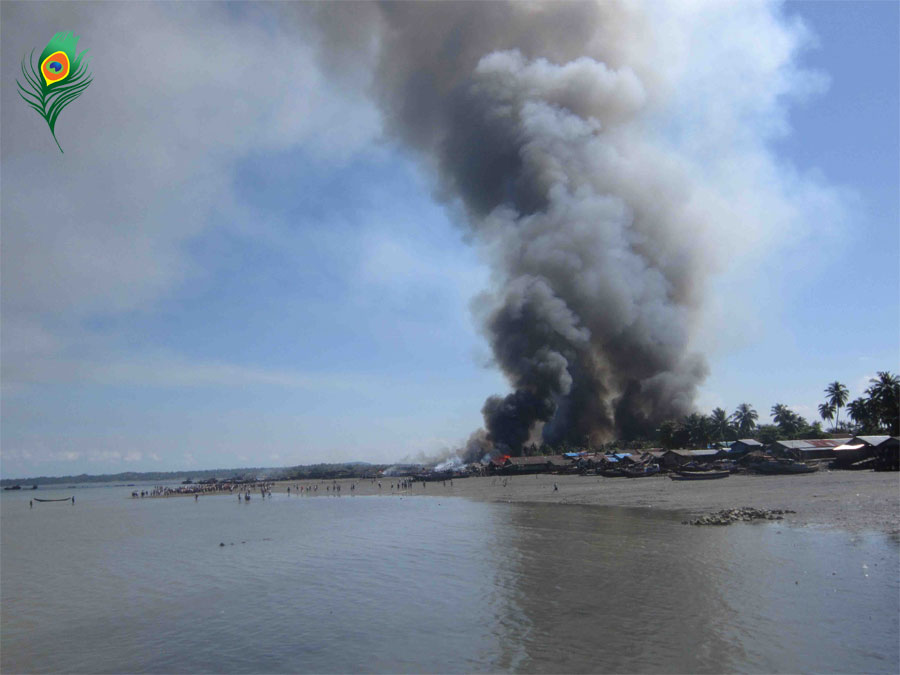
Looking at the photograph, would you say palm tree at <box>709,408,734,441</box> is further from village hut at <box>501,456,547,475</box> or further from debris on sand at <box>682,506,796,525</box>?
debris on sand at <box>682,506,796,525</box>

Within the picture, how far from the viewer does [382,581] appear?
2022 centimetres

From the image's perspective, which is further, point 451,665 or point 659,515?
point 659,515

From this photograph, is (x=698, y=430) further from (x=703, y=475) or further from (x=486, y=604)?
(x=486, y=604)

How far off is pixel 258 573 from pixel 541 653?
14806 mm

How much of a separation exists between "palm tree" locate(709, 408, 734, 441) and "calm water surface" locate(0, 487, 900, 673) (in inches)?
2804

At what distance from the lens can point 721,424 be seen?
94.1 m

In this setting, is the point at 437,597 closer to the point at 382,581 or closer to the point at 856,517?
the point at 382,581

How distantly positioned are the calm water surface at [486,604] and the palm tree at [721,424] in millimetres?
71226

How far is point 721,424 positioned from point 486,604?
89.0 metres

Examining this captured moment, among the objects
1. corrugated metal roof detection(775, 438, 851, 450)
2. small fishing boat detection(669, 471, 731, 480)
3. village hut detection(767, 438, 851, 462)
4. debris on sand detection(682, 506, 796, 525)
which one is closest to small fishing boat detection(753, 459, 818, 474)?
small fishing boat detection(669, 471, 731, 480)

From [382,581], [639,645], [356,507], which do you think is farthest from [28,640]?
[356,507]

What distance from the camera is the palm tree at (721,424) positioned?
93.0 meters

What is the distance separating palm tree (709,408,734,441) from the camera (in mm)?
93000

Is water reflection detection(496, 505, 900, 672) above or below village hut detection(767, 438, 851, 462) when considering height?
below
